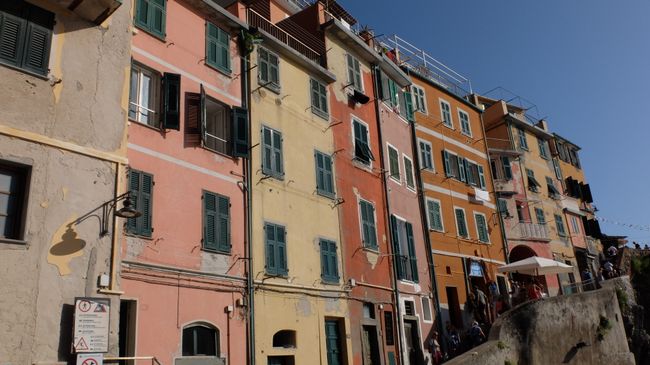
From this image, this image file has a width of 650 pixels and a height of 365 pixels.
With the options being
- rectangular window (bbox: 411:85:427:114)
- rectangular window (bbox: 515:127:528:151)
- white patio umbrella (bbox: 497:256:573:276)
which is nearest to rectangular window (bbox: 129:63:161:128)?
rectangular window (bbox: 411:85:427:114)

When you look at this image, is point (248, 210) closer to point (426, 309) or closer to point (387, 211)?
point (387, 211)

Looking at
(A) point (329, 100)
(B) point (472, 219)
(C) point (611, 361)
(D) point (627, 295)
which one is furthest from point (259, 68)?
(D) point (627, 295)

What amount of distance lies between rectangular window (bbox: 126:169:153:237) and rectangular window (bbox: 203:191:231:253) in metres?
1.63

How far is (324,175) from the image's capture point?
61.4 ft

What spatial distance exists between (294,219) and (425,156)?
10580mm

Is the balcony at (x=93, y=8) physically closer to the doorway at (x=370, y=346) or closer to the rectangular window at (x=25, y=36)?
the rectangular window at (x=25, y=36)

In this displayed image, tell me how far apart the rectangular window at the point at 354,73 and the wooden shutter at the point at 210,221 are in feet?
30.5

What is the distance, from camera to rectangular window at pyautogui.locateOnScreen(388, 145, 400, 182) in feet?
74.0

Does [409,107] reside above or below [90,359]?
above

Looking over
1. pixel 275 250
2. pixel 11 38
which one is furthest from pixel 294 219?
pixel 11 38

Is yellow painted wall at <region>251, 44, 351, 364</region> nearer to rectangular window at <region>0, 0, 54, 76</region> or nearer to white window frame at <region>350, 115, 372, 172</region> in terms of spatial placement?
white window frame at <region>350, 115, 372, 172</region>

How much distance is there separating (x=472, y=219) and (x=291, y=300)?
45.3ft

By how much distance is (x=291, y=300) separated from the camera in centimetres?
1580

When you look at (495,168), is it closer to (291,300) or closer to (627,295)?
(627,295)
